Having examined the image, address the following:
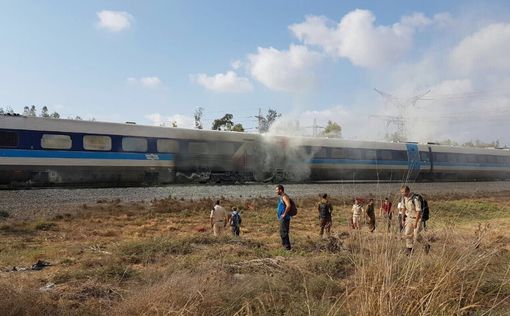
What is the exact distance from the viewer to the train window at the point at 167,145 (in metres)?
22.9

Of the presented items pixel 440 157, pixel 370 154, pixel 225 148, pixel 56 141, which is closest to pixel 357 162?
pixel 370 154

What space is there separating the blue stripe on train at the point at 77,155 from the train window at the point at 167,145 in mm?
258

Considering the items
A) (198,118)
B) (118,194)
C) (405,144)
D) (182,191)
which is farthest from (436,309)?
(198,118)

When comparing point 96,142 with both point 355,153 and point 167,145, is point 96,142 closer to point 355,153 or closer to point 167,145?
point 167,145

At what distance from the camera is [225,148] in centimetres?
2534

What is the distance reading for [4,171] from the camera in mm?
18281

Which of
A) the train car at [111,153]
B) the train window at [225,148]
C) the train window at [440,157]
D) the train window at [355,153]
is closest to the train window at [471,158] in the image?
the train window at [440,157]

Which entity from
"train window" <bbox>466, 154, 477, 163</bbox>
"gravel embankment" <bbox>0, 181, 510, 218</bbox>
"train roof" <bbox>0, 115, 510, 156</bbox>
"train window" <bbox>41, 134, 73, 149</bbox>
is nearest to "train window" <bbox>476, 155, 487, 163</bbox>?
"train window" <bbox>466, 154, 477, 163</bbox>

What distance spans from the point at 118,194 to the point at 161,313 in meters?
15.6

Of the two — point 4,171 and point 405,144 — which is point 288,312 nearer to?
point 4,171

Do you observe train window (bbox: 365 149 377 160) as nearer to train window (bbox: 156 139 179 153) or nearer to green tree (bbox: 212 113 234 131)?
train window (bbox: 156 139 179 153)

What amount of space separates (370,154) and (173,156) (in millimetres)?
14987

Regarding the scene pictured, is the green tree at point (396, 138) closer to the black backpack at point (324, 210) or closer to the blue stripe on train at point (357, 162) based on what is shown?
the blue stripe on train at point (357, 162)

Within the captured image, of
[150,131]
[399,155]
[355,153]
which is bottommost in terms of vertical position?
[399,155]
